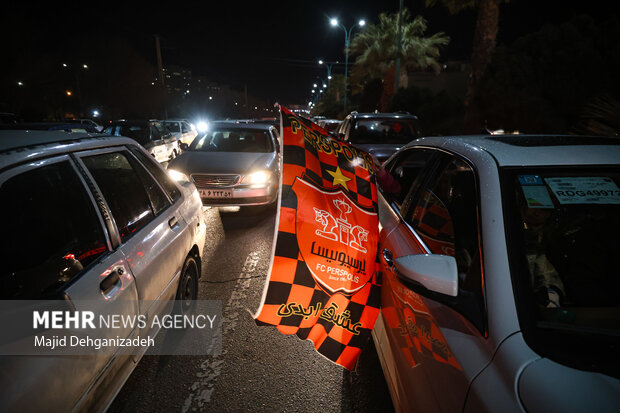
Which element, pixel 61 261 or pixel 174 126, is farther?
pixel 174 126

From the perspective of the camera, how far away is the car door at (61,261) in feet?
4.63

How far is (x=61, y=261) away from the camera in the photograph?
181 centimetres

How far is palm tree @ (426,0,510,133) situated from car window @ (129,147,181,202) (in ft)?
41.0

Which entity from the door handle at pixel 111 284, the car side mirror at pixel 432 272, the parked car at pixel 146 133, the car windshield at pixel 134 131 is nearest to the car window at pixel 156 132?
the parked car at pixel 146 133

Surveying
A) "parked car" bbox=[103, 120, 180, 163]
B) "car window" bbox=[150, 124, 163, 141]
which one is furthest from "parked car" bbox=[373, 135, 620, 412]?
"car window" bbox=[150, 124, 163, 141]

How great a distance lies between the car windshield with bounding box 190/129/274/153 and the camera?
23.0 feet

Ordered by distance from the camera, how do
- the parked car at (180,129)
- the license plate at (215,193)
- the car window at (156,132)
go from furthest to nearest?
the parked car at (180,129) < the car window at (156,132) < the license plate at (215,193)

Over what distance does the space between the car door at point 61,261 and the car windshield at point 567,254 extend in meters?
1.78

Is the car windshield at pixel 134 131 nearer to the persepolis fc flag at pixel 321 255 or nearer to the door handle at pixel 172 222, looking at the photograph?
the door handle at pixel 172 222

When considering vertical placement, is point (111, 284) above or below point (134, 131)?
above

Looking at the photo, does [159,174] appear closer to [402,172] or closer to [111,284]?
[111,284]

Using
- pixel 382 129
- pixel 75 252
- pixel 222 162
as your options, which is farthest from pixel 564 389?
pixel 382 129

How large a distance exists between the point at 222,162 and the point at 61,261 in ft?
15.0

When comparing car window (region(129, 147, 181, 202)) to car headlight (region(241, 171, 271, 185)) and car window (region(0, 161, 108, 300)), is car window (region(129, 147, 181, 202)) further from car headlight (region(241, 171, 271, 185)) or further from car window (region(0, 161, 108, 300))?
car headlight (region(241, 171, 271, 185))
